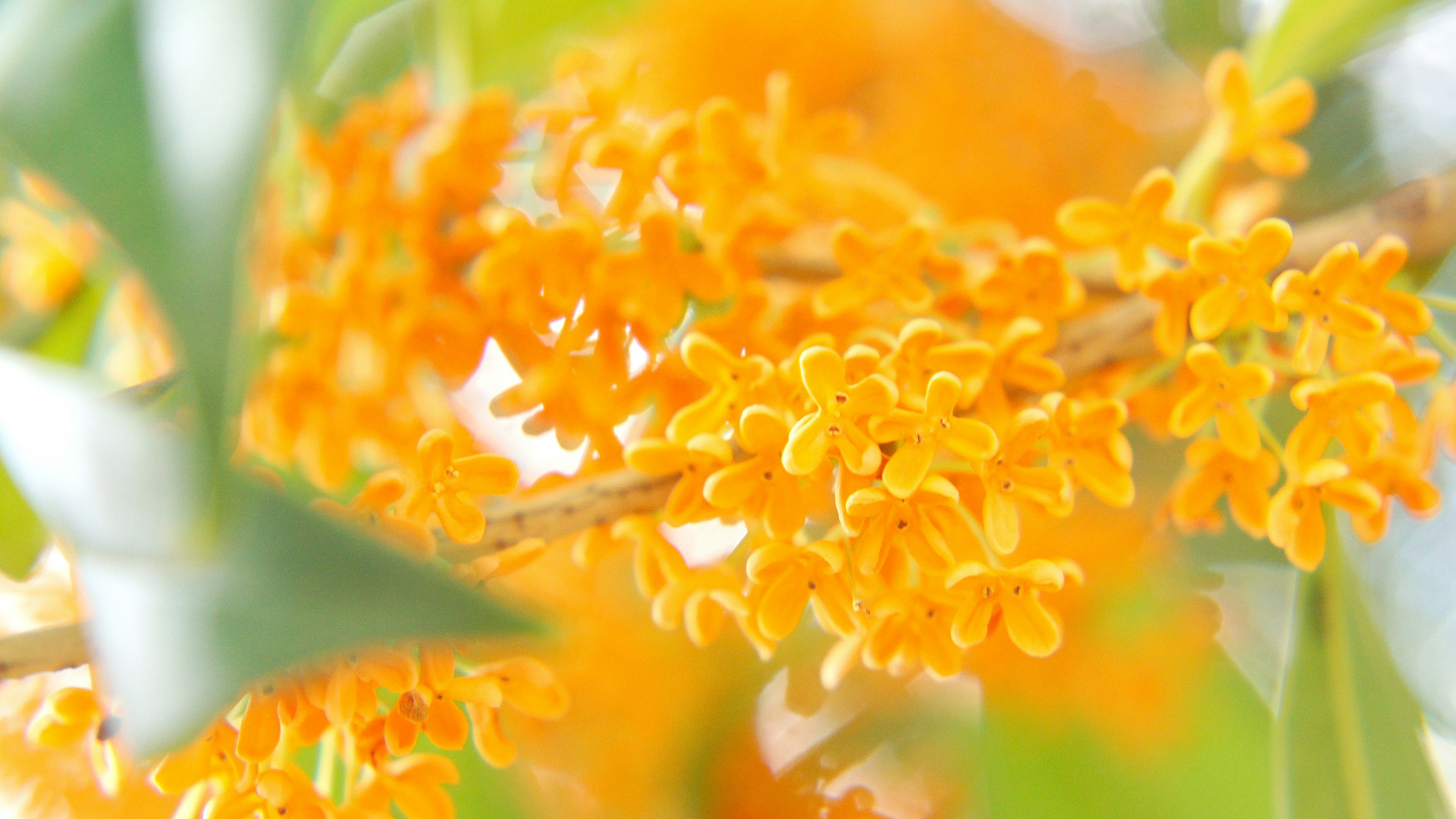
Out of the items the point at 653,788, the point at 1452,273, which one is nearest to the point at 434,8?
the point at 653,788

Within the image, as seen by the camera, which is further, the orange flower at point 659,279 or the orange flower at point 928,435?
the orange flower at point 659,279

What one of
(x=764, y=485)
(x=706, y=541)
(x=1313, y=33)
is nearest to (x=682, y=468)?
(x=764, y=485)

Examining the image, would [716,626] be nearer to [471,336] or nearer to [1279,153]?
[471,336]

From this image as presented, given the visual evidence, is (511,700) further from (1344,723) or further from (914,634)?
(1344,723)

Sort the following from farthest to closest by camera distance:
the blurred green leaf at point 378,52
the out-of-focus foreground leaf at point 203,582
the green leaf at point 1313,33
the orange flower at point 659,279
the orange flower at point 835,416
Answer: the blurred green leaf at point 378,52
the green leaf at point 1313,33
the orange flower at point 659,279
the orange flower at point 835,416
the out-of-focus foreground leaf at point 203,582

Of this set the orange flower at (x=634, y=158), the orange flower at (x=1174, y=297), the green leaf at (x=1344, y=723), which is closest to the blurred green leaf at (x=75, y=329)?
the orange flower at (x=634, y=158)

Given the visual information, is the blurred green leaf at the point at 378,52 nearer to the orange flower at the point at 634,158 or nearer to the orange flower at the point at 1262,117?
the orange flower at the point at 634,158
